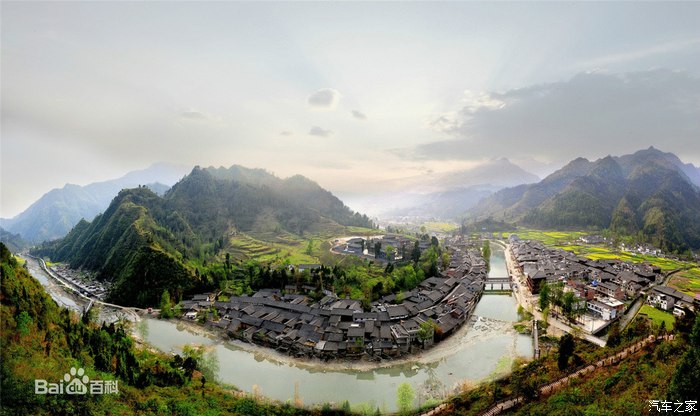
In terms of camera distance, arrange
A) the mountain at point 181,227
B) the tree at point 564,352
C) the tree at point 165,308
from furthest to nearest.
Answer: the mountain at point 181,227 → the tree at point 165,308 → the tree at point 564,352

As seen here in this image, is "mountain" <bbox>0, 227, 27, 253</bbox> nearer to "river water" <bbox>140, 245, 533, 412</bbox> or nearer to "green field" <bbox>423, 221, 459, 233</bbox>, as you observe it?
"river water" <bbox>140, 245, 533, 412</bbox>

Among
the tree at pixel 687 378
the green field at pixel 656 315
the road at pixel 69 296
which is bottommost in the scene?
the green field at pixel 656 315

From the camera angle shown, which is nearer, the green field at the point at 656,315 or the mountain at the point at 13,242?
the green field at the point at 656,315

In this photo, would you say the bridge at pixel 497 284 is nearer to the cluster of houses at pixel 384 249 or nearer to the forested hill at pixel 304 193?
the cluster of houses at pixel 384 249

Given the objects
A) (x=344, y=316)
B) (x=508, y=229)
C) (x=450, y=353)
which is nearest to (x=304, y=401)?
(x=344, y=316)

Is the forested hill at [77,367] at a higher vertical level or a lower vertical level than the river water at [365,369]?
higher

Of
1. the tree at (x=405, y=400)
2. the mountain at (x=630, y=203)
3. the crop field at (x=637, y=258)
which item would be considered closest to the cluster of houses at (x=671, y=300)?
the crop field at (x=637, y=258)

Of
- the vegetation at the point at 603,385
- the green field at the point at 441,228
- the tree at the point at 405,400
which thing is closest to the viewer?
the vegetation at the point at 603,385
